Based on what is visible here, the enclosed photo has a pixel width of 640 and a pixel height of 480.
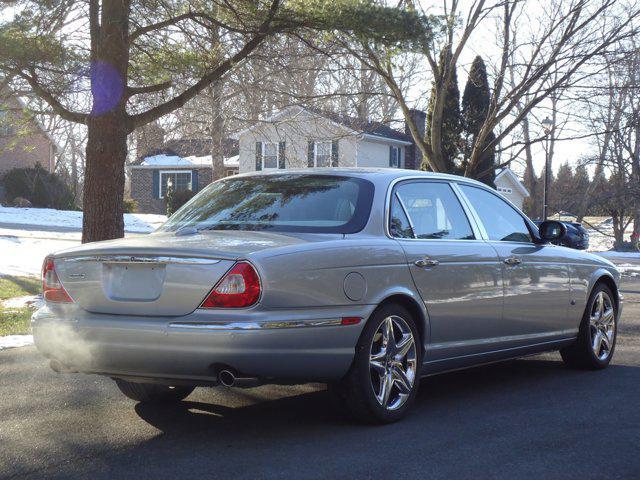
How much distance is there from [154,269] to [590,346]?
412cm

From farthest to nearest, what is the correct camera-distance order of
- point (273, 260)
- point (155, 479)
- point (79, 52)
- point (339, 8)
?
point (79, 52) → point (339, 8) → point (273, 260) → point (155, 479)

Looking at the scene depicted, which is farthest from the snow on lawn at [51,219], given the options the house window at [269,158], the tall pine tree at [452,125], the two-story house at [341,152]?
the tall pine tree at [452,125]

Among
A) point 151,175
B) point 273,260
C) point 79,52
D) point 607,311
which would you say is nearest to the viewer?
point 273,260

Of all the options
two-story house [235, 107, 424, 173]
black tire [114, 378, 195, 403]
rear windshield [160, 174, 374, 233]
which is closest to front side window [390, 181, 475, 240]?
rear windshield [160, 174, 374, 233]

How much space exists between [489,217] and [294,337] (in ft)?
8.33

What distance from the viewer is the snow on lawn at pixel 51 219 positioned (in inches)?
1331

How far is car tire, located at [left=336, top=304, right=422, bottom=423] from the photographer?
5027mm

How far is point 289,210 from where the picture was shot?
559 centimetres

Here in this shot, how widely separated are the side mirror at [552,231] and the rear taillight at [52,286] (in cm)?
386

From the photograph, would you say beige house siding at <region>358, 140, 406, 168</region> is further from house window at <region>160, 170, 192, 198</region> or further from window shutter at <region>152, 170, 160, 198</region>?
window shutter at <region>152, 170, 160, 198</region>

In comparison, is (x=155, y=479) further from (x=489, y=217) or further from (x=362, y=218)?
(x=489, y=217)

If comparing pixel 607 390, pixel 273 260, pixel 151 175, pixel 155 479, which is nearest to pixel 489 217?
pixel 607 390

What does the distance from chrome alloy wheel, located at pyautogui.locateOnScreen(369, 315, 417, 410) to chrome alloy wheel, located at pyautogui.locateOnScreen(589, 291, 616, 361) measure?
2627mm

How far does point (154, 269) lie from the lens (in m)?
4.83
